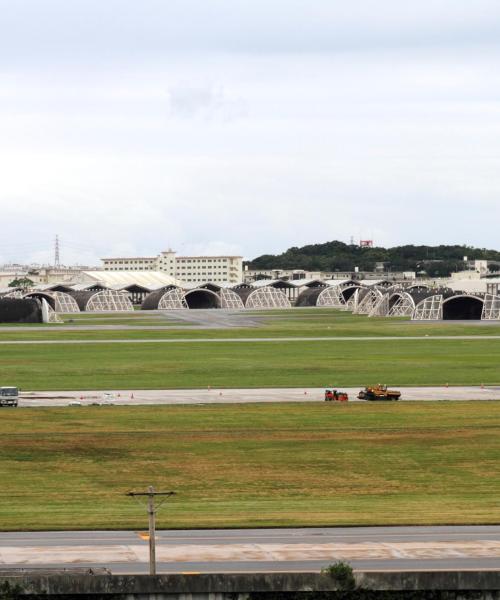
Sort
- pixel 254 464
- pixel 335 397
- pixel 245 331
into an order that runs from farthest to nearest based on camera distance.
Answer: pixel 245 331, pixel 335 397, pixel 254 464

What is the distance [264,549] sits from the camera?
122 feet

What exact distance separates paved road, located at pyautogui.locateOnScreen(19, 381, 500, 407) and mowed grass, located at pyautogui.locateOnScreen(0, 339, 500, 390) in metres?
4.90

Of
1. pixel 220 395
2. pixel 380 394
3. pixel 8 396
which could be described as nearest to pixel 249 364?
pixel 220 395

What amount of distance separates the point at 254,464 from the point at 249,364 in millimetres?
62234

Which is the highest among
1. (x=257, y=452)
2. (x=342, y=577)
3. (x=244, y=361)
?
(x=244, y=361)

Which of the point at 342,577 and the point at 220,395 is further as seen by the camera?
the point at 220,395

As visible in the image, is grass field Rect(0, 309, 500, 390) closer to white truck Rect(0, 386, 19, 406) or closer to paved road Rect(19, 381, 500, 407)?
paved road Rect(19, 381, 500, 407)

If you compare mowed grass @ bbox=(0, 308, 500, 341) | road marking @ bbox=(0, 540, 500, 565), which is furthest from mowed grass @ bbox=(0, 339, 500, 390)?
road marking @ bbox=(0, 540, 500, 565)

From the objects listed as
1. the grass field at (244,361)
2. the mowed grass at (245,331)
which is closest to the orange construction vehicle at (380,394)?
the grass field at (244,361)

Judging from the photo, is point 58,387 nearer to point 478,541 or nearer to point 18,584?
point 478,541

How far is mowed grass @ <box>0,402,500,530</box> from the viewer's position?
1766 inches

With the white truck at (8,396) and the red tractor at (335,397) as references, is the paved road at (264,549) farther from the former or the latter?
the red tractor at (335,397)

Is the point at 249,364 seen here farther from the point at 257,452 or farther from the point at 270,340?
the point at 257,452

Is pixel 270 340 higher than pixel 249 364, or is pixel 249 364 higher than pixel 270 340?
pixel 270 340
